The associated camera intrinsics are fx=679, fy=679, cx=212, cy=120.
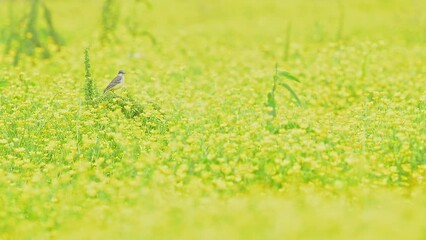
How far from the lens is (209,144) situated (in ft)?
23.5

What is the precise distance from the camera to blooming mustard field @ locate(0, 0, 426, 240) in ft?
16.3

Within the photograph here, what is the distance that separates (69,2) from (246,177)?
1594 cm

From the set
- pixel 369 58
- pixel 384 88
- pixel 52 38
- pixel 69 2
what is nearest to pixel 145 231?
pixel 384 88

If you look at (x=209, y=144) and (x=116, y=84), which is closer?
(x=209, y=144)

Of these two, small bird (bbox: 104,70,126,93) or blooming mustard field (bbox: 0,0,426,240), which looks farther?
small bird (bbox: 104,70,126,93)

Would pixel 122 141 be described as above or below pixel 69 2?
below

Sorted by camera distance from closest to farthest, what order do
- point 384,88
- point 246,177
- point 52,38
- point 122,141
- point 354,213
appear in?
1. point 354,213
2. point 246,177
3. point 122,141
4. point 384,88
5. point 52,38

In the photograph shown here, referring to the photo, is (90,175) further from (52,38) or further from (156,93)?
(52,38)

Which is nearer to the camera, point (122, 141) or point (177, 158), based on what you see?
point (177, 158)

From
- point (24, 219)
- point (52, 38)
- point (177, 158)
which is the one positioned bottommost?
point (24, 219)

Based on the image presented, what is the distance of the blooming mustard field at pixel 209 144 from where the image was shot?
496 cm

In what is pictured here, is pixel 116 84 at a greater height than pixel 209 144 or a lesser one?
greater

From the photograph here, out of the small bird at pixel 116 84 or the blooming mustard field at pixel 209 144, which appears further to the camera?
the small bird at pixel 116 84

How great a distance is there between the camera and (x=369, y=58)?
12195 millimetres
